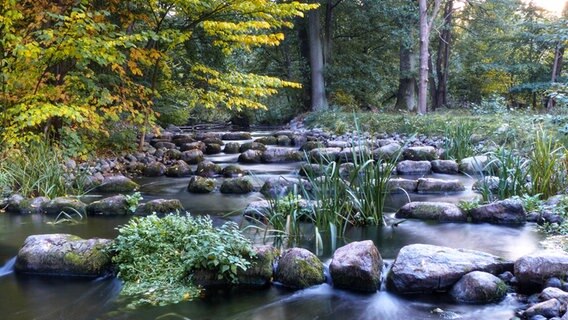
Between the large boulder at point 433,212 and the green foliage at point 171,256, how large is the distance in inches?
90.3

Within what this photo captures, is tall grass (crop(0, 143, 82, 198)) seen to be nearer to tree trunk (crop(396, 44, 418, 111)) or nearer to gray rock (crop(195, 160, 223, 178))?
gray rock (crop(195, 160, 223, 178))

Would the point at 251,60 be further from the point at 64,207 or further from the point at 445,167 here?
the point at 64,207

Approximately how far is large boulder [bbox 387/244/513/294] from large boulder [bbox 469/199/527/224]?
147 cm

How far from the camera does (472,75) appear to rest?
22219 mm

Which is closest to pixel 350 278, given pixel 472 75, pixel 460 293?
pixel 460 293

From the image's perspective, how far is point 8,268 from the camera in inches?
152

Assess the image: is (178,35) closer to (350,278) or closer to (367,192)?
(367,192)

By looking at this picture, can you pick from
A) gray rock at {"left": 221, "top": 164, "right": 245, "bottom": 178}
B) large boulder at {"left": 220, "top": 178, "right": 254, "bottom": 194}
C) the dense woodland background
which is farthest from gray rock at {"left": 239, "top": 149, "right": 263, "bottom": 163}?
large boulder at {"left": 220, "top": 178, "right": 254, "bottom": 194}

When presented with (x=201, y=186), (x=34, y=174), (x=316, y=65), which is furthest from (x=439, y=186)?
(x=316, y=65)

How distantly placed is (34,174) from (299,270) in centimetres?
446

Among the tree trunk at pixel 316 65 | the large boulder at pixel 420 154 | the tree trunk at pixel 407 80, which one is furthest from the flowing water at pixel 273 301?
the tree trunk at pixel 407 80

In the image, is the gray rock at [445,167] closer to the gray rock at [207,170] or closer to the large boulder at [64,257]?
the gray rock at [207,170]

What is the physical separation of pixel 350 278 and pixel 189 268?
3.82ft

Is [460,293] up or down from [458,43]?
Answer: down
